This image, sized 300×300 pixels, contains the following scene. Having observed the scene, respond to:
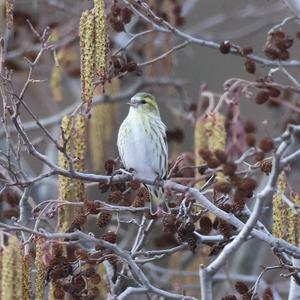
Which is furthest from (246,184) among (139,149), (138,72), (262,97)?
(139,149)

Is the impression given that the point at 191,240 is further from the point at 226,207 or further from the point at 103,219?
the point at 103,219

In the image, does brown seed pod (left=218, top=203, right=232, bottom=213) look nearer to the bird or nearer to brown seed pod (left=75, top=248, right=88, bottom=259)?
brown seed pod (left=75, top=248, right=88, bottom=259)

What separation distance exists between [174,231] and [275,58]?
873 mm

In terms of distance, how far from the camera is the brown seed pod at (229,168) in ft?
9.07

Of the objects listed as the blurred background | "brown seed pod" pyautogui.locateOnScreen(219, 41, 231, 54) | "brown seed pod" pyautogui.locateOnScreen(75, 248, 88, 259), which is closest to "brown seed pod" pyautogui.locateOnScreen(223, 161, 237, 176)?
the blurred background

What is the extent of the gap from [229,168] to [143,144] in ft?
6.38

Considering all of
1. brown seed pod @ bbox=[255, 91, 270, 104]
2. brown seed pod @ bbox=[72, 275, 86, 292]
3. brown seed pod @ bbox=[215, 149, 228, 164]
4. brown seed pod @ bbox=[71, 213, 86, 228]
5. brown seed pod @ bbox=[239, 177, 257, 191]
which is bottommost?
brown seed pod @ bbox=[72, 275, 86, 292]

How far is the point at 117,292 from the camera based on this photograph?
358 cm

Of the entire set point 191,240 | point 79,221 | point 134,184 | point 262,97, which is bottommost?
point 191,240

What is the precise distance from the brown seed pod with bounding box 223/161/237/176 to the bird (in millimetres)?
1770

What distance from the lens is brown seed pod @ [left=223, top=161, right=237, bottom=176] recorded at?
277 centimetres

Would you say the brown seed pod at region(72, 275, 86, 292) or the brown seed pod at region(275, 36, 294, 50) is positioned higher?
the brown seed pod at region(275, 36, 294, 50)

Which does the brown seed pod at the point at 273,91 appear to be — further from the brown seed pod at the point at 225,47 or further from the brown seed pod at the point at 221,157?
the brown seed pod at the point at 221,157

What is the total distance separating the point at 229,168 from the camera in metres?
2.77
